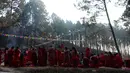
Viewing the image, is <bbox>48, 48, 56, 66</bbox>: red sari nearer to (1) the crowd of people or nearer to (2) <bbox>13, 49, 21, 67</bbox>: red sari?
(1) the crowd of people

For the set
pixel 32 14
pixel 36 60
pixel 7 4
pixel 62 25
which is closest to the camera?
pixel 36 60

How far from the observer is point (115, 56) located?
1584 centimetres

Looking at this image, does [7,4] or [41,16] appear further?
[41,16]

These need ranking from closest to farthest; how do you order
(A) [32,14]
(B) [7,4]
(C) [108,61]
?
(C) [108,61]
(B) [7,4]
(A) [32,14]

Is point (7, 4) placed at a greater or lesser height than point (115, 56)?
greater

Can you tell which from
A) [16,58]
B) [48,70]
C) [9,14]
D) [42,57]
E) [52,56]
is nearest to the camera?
[48,70]

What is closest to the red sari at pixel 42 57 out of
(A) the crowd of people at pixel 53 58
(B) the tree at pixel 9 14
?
(A) the crowd of people at pixel 53 58

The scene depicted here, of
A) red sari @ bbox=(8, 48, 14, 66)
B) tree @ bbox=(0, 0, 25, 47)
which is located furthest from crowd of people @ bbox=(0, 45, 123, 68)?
tree @ bbox=(0, 0, 25, 47)

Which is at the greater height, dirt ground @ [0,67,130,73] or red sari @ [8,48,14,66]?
red sari @ [8,48,14,66]

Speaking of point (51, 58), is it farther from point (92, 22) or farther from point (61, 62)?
point (92, 22)

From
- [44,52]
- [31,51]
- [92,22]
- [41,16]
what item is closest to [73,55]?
[44,52]

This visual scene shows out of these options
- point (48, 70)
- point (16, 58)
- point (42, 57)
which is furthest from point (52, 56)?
point (16, 58)

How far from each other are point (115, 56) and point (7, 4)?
26.6 metres

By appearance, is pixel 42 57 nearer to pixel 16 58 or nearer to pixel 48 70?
pixel 16 58
